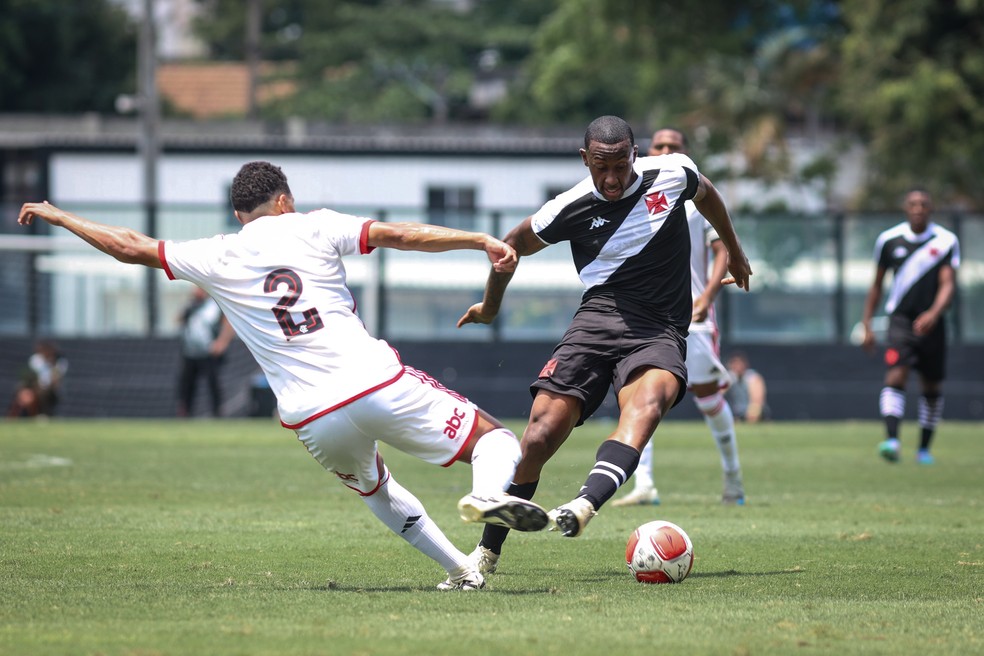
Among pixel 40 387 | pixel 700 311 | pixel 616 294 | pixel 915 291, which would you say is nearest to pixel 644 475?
pixel 700 311

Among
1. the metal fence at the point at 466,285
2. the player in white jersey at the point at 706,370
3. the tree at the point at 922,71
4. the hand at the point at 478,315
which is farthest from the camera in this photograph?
the tree at the point at 922,71

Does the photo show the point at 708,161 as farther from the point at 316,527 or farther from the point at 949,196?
the point at 316,527

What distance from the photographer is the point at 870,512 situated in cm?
1041

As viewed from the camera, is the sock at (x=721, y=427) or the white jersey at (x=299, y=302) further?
the sock at (x=721, y=427)

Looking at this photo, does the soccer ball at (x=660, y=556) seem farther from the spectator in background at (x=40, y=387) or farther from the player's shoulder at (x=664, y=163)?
the spectator in background at (x=40, y=387)

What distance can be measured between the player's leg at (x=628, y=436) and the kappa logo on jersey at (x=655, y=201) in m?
0.82

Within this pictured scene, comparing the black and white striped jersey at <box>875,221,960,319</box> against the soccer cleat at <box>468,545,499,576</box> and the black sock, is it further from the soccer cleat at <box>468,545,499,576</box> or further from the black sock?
the soccer cleat at <box>468,545,499,576</box>

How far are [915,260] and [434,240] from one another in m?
9.71

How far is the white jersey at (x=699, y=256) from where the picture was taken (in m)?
10.3

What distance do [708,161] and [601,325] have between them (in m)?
33.1

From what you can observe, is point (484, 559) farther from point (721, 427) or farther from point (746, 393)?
point (746, 393)

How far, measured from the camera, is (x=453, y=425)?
625 centimetres

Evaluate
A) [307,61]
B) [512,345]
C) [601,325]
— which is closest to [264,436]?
[512,345]

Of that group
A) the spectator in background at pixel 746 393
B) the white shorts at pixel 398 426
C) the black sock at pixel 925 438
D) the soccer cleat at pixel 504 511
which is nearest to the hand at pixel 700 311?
the white shorts at pixel 398 426
